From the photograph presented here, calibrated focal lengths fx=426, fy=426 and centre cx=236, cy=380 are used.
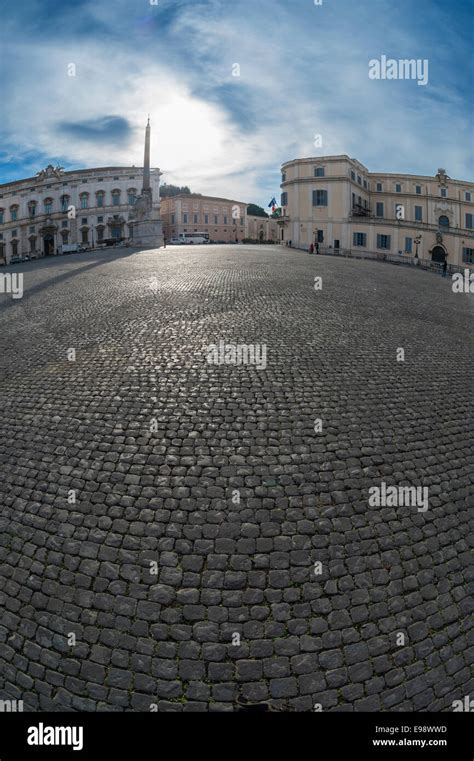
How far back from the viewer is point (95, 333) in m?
10.1

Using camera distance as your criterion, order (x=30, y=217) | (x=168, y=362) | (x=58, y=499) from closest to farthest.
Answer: (x=58, y=499), (x=168, y=362), (x=30, y=217)

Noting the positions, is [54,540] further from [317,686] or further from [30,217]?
[30,217]

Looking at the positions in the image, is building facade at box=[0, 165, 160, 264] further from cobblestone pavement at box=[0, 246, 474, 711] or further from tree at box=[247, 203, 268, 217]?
cobblestone pavement at box=[0, 246, 474, 711]

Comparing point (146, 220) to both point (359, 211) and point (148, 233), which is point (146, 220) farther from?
point (359, 211)

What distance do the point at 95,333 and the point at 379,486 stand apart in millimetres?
7471

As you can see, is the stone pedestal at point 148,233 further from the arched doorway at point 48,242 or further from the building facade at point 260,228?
the building facade at point 260,228

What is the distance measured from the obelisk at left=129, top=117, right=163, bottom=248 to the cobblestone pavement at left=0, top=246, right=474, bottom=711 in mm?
31223

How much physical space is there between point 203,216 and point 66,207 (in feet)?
74.4

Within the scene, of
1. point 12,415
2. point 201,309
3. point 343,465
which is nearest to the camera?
point 343,465

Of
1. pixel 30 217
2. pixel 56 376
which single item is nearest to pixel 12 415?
pixel 56 376

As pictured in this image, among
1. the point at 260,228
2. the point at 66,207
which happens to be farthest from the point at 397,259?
the point at 260,228

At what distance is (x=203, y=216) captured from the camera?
72.8m

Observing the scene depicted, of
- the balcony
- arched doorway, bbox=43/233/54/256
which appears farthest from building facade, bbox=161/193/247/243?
Result: the balcony

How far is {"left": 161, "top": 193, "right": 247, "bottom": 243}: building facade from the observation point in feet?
233
